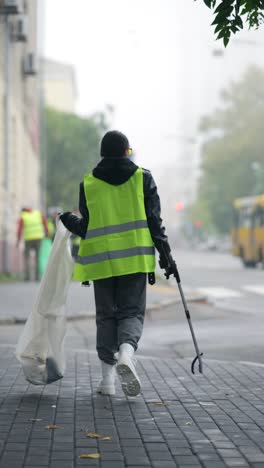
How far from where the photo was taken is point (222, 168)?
80.8 metres

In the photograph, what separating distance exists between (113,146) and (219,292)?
14180 millimetres

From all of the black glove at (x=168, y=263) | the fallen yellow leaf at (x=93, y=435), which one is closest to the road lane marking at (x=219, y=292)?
the black glove at (x=168, y=263)

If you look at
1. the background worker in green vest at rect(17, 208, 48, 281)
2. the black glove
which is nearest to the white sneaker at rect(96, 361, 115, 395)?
the black glove

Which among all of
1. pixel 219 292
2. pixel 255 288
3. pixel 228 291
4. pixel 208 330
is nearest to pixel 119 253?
pixel 208 330

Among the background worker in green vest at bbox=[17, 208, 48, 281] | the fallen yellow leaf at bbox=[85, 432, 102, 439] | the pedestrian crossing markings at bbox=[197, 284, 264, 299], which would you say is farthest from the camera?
the background worker in green vest at bbox=[17, 208, 48, 281]

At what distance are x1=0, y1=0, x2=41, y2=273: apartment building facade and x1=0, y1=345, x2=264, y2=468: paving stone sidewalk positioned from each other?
57.2 ft

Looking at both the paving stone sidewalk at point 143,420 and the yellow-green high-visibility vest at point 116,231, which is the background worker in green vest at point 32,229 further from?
the yellow-green high-visibility vest at point 116,231

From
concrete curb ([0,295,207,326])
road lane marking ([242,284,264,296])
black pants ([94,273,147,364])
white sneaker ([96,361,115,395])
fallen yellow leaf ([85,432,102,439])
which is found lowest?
road lane marking ([242,284,264,296])

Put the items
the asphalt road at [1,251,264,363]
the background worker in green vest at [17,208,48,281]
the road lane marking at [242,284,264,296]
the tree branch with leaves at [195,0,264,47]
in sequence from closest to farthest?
the tree branch with leaves at [195,0,264,47] → the asphalt road at [1,251,264,363] → the road lane marking at [242,284,264,296] → the background worker in green vest at [17,208,48,281]

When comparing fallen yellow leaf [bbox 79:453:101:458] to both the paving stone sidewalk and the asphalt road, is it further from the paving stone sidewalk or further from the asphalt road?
the asphalt road

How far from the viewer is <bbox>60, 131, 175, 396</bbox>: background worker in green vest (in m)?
6.86

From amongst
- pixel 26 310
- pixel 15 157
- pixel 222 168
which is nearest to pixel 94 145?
pixel 222 168

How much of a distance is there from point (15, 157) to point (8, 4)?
8.45 m

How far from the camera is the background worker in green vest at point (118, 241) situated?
6859mm
